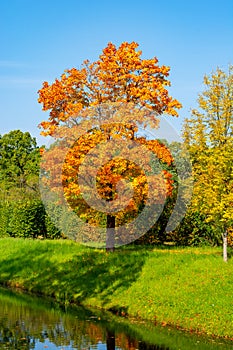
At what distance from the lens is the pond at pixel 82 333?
68.4 feet

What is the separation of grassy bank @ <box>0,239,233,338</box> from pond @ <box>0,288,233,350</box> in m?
0.95

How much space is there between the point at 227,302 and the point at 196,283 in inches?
105

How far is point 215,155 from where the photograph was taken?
28984 millimetres

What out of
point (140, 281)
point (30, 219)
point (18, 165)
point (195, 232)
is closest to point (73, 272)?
point (140, 281)

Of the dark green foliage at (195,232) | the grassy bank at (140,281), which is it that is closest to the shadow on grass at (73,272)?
the grassy bank at (140,281)

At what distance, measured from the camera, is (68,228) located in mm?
47281

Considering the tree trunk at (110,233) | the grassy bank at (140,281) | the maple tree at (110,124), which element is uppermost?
the maple tree at (110,124)

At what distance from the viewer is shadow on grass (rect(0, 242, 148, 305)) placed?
29.2m

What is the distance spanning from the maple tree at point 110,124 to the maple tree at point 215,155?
2.02 metres

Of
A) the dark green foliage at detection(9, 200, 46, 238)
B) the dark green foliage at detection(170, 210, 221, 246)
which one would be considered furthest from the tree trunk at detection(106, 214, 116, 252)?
the dark green foliage at detection(9, 200, 46, 238)

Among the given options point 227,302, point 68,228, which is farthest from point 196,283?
point 68,228

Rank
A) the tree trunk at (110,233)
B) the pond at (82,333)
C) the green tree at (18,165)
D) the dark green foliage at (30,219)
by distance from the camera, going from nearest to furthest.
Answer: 1. the pond at (82,333)
2. the tree trunk at (110,233)
3. the dark green foliage at (30,219)
4. the green tree at (18,165)

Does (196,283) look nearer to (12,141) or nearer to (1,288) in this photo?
(1,288)

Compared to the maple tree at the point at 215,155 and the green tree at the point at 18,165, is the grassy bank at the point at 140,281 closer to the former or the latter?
the maple tree at the point at 215,155
